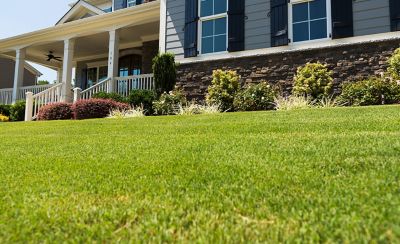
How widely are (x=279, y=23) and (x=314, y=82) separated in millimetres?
2004

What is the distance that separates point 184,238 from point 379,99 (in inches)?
293

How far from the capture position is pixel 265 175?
2480mm

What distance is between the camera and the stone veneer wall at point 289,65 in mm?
8680

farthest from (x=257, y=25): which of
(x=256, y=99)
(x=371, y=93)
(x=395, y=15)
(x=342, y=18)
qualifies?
(x=371, y=93)

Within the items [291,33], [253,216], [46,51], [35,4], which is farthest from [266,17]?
[46,51]

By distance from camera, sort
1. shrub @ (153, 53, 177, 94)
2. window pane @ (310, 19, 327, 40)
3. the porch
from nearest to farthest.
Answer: window pane @ (310, 19, 327, 40) → shrub @ (153, 53, 177, 94) → the porch

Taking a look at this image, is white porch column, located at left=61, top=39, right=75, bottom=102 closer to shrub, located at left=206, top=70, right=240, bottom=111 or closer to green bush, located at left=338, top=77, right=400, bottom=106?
shrub, located at left=206, top=70, right=240, bottom=111

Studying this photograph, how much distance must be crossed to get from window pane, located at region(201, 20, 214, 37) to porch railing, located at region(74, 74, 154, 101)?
259 centimetres

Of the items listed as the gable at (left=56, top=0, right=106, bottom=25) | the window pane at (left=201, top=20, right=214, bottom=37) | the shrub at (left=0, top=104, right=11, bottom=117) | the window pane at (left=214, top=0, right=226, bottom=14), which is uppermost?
the gable at (left=56, top=0, right=106, bottom=25)

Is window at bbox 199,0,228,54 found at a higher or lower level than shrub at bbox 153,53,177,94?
higher

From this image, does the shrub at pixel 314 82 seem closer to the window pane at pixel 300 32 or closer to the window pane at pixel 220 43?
the window pane at pixel 300 32

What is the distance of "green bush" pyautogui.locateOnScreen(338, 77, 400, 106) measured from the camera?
7.77m

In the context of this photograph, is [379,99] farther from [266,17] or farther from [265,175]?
[265,175]

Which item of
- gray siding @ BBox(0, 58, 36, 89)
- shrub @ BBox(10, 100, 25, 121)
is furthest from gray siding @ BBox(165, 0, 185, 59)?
gray siding @ BBox(0, 58, 36, 89)
